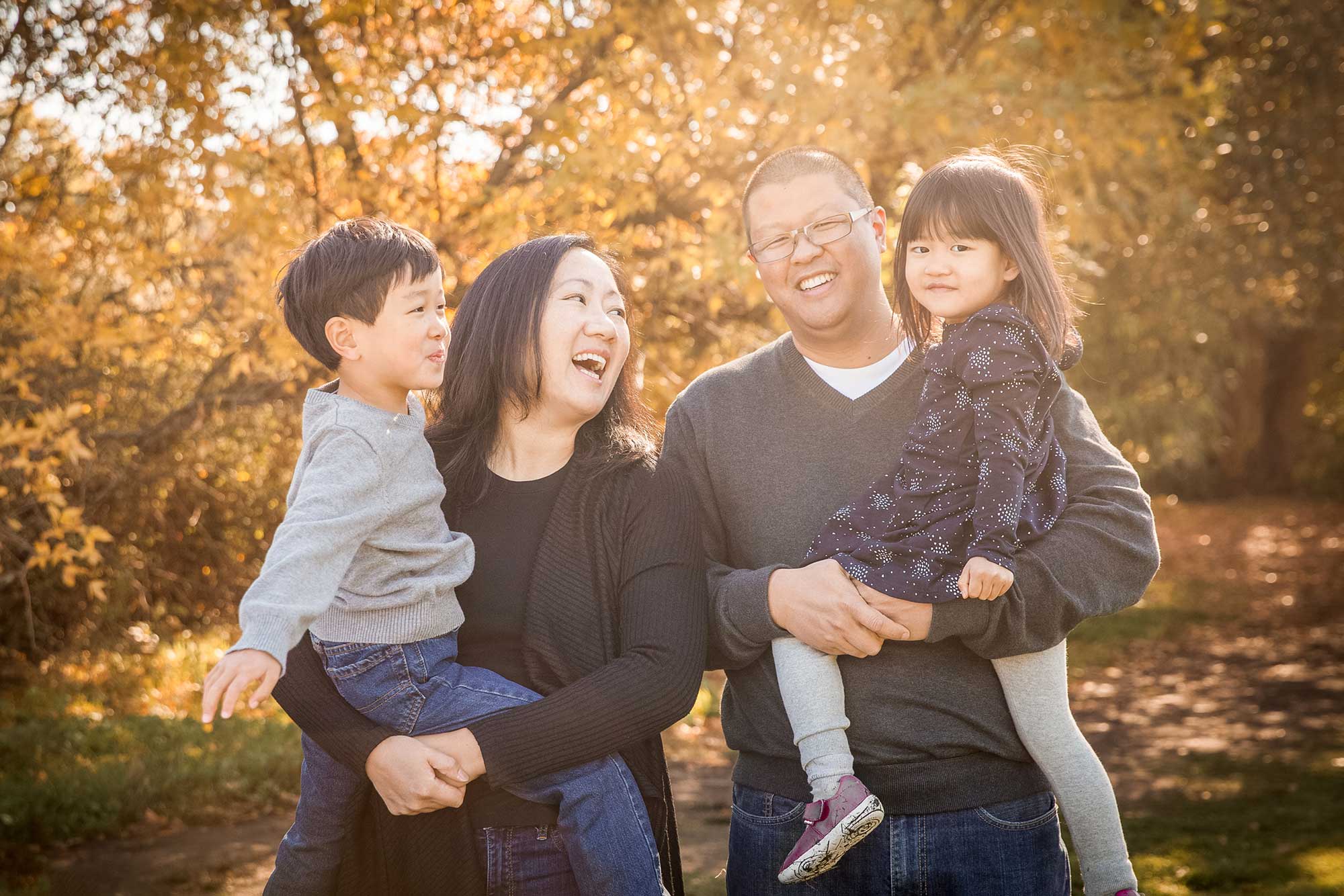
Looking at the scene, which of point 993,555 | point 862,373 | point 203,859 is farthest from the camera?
point 203,859

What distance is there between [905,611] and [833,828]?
397mm

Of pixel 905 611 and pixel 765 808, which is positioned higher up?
pixel 905 611

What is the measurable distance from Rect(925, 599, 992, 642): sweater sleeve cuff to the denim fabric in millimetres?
757

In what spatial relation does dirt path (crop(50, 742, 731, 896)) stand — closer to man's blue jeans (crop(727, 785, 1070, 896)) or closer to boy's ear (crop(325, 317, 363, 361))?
man's blue jeans (crop(727, 785, 1070, 896))

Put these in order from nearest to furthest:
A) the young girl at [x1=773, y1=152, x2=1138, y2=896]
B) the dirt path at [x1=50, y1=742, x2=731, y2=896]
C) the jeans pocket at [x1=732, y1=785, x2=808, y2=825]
Answer: the young girl at [x1=773, y1=152, x2=1138, y2=896] < the jeans pocket at [x1=732, y1=785, x2=808, y2=825] < the dirt path at [x1=50, y1=742, x2=731, y2=896]

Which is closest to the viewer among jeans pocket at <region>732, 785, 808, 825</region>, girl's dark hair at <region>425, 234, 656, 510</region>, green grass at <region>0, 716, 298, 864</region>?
girl's dark hair at <region>425, 234, 656, 510</region>

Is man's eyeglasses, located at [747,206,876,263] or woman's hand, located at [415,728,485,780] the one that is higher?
man's eyeglasses, located at [747,206,876,263]

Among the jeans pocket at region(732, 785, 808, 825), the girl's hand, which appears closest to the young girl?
the girl's hand

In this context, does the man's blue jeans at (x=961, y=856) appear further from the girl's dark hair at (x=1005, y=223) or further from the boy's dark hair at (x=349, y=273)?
the boy's dark hair at (x=349, y=273)

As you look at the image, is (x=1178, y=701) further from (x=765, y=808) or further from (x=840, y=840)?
(x=840, y=840)

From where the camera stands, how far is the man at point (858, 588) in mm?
2084

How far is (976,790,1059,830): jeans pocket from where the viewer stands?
2.14 metres

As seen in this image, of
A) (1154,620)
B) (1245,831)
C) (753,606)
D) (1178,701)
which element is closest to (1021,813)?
(753,606)

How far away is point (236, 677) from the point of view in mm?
1624
